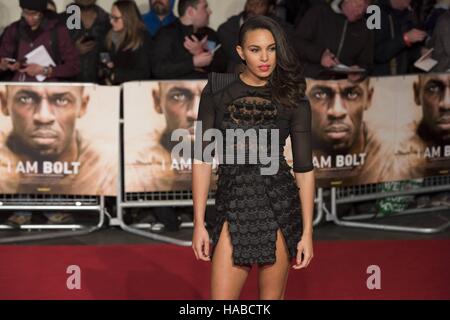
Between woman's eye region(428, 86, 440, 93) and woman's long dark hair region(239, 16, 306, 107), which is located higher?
woman's long dark hair region(239, 16, 306, 107)

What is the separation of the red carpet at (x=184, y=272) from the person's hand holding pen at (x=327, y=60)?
1.52 metres

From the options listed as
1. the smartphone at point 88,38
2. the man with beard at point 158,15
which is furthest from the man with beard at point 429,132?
the smartphone at point 88,38

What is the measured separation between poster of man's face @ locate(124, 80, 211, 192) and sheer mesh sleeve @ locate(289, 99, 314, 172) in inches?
141

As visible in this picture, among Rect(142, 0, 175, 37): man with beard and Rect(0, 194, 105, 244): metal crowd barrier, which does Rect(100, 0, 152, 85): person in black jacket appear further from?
Rect(0, 194, 105, 244): metal crowd barrier

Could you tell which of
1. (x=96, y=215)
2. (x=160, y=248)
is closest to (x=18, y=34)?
(x=96, y=215)

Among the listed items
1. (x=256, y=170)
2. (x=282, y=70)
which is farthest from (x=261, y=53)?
(x=256, y=170)

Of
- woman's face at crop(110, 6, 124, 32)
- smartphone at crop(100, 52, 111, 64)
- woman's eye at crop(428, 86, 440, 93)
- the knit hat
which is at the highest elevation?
the knit hat

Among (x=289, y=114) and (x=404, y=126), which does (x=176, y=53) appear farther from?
Answer: (x=289, y=114)

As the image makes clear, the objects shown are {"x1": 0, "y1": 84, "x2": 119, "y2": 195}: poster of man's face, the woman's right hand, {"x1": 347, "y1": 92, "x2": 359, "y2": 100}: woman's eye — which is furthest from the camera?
{"x1": 347, "y1": 92, "x2": 359, "y2": 100}: woman's eye

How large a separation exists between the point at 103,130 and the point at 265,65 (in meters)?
3.91

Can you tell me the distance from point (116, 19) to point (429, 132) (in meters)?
2.86

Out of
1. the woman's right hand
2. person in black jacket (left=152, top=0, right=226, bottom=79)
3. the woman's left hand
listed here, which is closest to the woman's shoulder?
the woman's right hand

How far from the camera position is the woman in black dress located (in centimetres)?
386

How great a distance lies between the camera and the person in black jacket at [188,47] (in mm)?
7660
